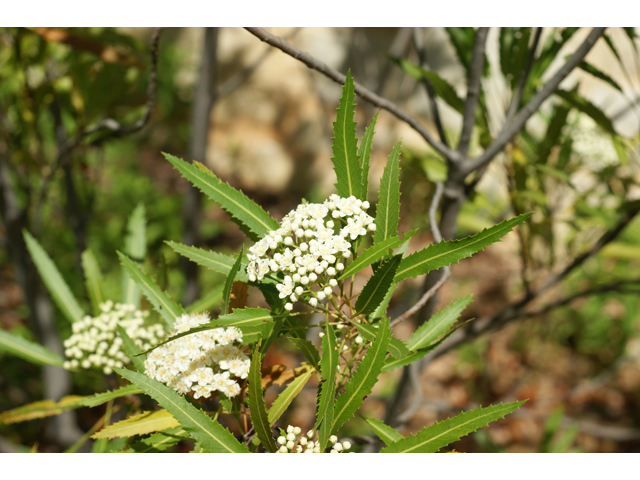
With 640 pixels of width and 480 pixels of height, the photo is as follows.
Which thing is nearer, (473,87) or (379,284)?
(379,284)

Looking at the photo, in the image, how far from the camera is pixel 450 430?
0.63 m

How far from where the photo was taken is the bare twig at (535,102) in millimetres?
783

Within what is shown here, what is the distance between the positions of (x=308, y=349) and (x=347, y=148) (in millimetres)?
298

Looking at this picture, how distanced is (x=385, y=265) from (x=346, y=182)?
5.3 inches

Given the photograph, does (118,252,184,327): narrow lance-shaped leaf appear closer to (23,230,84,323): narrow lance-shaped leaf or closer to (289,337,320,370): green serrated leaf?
(289,337,320,370): green serrated leaf

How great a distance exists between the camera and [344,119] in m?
0.60

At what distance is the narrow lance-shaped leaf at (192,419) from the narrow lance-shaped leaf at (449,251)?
→ 1.09ft

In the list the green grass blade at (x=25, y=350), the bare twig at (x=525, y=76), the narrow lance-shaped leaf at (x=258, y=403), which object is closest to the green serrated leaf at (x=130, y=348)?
the narrow lance-shaped leaf at (x=258, y=403)

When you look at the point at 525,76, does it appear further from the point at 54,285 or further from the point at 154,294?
the point at 54,285

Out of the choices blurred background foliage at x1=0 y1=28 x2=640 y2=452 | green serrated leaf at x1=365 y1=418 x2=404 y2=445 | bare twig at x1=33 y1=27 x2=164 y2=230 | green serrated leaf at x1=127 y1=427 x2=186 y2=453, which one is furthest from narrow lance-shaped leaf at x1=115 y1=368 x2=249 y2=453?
bare twig at x1=33 y1=27 x2=164 y2=230

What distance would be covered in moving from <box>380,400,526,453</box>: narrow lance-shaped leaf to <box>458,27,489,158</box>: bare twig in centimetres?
51

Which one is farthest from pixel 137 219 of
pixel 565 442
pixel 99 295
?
pixel 565 442

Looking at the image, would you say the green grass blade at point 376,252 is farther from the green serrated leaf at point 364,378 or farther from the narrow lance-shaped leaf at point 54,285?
the narrow lance-shaped leaf at point 54,285

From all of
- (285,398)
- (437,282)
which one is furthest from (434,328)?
(285,398)
